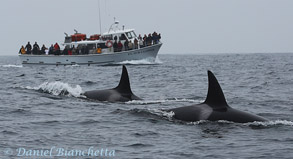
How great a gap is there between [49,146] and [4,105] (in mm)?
6579

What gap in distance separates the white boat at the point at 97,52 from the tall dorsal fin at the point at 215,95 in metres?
39.1

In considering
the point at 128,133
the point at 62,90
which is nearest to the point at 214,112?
the point at 128,133

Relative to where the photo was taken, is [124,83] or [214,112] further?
[124,83]

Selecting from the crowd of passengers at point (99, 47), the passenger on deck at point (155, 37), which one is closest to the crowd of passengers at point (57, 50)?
the crowd of passengers at point (99, 47)

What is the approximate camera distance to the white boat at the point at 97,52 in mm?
50969

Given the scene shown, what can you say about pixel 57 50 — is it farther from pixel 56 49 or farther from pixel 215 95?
pixel 215 95

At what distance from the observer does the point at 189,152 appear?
877cm

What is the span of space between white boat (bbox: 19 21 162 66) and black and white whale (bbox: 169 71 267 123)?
127 ft

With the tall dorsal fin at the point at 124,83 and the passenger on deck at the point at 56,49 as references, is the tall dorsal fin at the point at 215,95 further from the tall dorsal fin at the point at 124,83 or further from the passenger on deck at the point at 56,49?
the passenger on deck at the point at 56,49

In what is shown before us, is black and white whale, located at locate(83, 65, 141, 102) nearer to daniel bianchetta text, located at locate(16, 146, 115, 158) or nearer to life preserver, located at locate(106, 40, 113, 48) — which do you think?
daniel bianchetta text, located at locate(16, 146, 115, 158)

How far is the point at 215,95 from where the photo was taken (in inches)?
452

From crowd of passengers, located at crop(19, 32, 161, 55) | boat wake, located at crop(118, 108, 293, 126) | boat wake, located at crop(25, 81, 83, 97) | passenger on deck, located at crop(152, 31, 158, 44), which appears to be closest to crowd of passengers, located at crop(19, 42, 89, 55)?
crowd of passengers, located at crop(19, 32, 161, 55)

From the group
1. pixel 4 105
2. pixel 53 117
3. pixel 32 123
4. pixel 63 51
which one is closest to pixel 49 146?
pixel 32 123

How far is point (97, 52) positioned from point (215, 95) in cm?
4042
